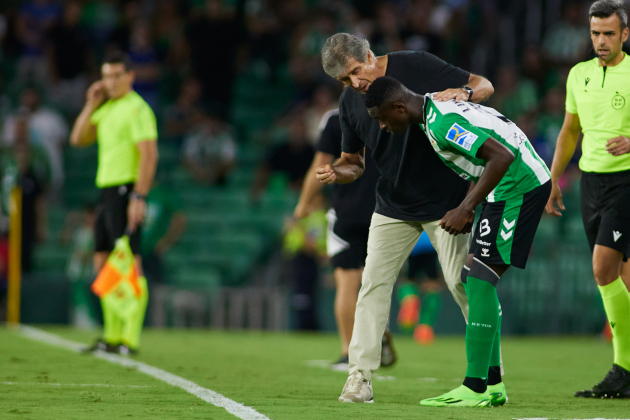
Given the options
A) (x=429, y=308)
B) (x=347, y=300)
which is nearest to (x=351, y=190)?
(x=347, y=300)

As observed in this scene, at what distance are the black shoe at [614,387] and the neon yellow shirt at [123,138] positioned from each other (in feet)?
14.0

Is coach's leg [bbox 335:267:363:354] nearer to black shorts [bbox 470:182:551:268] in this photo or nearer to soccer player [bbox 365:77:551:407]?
soccer player [bbox 365:77:551:407]

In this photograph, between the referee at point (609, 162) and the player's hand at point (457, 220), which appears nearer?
the player's hand at point (457, 220)

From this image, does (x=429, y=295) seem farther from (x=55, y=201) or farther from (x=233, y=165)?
(x=55, y=201)

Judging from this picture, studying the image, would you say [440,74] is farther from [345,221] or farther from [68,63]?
[68,63]

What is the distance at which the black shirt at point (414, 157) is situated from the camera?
495 centimetres

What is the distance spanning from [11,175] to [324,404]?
30.1ft

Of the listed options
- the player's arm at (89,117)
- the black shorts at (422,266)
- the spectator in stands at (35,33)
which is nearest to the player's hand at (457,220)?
the player's arm at (89,117)

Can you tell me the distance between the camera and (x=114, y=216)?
766 centimetres

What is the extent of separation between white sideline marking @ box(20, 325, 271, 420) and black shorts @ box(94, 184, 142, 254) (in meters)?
1.00

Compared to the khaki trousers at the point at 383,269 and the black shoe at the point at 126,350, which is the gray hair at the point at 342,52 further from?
the black shoe at the point at 126,350

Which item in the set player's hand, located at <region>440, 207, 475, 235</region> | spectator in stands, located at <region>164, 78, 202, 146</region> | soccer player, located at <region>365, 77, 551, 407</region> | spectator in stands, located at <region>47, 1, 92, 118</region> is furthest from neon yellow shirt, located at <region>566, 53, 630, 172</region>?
spectator in stands, located at <region>47, 1, 92, 118</region>

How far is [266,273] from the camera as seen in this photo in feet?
43.9

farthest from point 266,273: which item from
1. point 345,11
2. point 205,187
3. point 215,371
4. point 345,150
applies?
point 345,150
